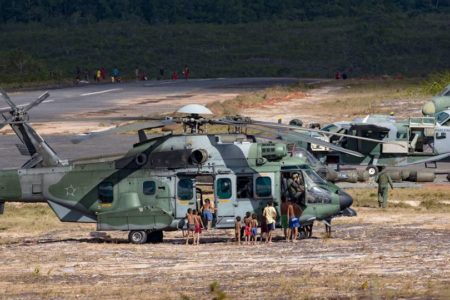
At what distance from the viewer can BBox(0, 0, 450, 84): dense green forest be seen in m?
119

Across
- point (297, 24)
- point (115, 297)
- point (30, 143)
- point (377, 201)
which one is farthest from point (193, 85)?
point (115, 297)

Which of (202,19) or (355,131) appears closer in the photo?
(355,131)

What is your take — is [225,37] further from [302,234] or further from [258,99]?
[302,234]

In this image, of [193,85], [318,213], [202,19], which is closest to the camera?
[318,213]

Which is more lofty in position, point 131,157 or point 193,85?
point 131,157

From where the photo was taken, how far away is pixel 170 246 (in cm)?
2606

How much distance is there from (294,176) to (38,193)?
5234 mm

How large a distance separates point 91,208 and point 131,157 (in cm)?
133

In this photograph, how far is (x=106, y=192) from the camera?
85.3 ft

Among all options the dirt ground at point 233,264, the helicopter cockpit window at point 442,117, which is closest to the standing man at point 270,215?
the dirt ground at point 233,264

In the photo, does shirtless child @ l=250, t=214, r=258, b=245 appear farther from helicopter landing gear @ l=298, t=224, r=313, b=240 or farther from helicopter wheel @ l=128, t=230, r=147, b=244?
helicopter wheel @ l=128, t=230, r=147, b=244

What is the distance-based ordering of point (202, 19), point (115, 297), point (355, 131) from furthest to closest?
point (202, 19) → point (355, 131) → point (115, 297)

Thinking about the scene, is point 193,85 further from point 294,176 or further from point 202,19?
point 294,176

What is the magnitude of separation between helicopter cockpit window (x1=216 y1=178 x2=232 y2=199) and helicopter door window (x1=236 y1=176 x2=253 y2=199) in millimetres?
180
